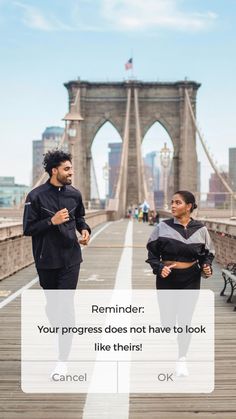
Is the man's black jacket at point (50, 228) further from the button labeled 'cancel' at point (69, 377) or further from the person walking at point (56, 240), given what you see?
the button labeled 'cancel' at point (69, 377)

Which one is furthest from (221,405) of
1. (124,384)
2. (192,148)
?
(192,148)

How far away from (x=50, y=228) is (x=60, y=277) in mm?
406

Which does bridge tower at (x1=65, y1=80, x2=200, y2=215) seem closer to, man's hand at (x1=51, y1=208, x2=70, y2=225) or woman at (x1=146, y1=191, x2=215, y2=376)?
woman at (x1=146, y1=191, x2=215, y2=376)

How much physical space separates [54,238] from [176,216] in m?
0.98

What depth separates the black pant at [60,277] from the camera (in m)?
5.97

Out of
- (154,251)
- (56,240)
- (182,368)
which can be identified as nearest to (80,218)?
(56,240)

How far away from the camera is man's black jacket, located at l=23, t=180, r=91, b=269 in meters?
5.91

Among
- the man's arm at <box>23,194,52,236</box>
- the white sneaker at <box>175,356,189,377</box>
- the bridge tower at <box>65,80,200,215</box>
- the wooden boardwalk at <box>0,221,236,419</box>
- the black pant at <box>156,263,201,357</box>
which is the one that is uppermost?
the bridge tower at <box>65,80,200,215</box>

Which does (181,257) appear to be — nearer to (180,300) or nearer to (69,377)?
(180,300)

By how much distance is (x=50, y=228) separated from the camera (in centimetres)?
590

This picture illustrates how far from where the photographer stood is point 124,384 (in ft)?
19.1

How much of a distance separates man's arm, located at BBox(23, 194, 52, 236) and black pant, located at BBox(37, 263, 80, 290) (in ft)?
1.06

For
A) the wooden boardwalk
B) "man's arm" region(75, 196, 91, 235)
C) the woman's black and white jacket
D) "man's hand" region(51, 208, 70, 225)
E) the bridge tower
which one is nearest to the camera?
the wooden boardwalk

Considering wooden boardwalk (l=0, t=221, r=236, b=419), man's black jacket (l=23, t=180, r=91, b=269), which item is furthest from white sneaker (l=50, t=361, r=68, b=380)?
man's black jacket (l=23, t=180, r=91, b=269)
